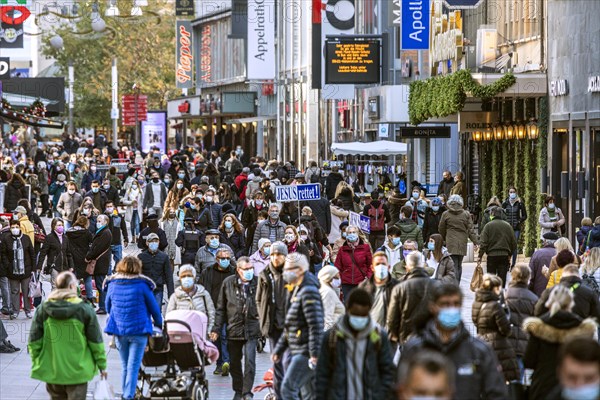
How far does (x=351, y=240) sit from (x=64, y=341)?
26.3 ft

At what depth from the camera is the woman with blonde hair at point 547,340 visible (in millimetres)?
11234

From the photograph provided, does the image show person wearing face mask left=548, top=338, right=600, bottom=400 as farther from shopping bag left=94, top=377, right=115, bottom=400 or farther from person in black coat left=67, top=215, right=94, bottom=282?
person in black coat left=67, top=215, right=94, bottom=282

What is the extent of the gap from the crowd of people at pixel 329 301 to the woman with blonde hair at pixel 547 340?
1 centimetres

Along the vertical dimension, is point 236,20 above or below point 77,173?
above

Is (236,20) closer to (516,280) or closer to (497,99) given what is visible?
(497,99)

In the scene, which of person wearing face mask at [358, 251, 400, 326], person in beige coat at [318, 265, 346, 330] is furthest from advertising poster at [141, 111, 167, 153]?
person wearing face mask at [358, 251, 400, 326]

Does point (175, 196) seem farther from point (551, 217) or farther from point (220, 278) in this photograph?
point (220, 278)

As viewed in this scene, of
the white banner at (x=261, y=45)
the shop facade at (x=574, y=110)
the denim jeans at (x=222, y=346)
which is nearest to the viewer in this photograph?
the denim jeans at (x=222, y=346)

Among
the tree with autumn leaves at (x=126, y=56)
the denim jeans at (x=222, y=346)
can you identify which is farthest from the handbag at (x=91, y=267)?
the tree with autumn leaves at (x=126, y=56)

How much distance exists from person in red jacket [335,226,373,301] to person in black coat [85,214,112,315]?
4.09 meters

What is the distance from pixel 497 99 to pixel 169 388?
81.7 feet

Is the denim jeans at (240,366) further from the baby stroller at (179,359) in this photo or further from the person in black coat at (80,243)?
the person in black coat at (80,243)

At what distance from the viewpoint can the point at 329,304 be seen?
15.4 metres

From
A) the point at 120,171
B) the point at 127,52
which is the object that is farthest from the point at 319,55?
the point at 127,52
